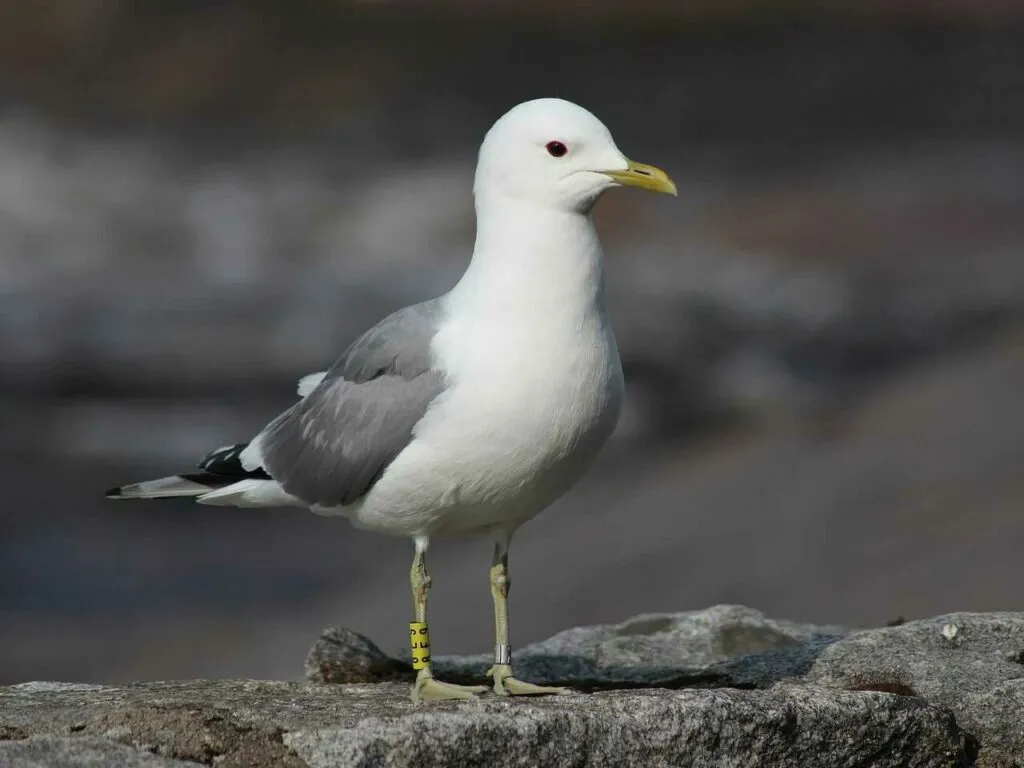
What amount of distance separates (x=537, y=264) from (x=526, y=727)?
4.47 ft

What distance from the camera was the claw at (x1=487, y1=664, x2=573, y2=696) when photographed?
15.3 feet

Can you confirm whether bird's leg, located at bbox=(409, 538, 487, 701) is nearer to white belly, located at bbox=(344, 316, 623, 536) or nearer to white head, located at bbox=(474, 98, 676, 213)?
white belly, located at bbox=(344, 316, 623, 536)

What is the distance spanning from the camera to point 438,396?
15.1 ft

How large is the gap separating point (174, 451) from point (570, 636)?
6.49 m

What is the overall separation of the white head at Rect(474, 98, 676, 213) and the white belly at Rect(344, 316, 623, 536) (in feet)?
1.30

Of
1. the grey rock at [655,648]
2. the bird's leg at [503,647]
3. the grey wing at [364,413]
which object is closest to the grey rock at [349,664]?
the grey rock at [655,648]

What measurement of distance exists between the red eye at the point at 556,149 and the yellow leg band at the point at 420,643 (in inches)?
57.0

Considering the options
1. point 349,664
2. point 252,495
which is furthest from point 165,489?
point 349,664

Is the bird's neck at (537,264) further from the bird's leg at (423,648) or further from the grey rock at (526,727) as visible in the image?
the grey rock at (526,727)

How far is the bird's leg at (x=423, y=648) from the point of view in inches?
181

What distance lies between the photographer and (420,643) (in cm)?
477

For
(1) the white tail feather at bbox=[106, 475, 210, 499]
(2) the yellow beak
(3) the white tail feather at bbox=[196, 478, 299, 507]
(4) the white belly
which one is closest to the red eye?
(2) the yellow beak

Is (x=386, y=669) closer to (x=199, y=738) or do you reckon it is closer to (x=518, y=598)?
(x=199, y=738)

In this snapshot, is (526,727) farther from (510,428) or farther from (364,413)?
(364,413)
